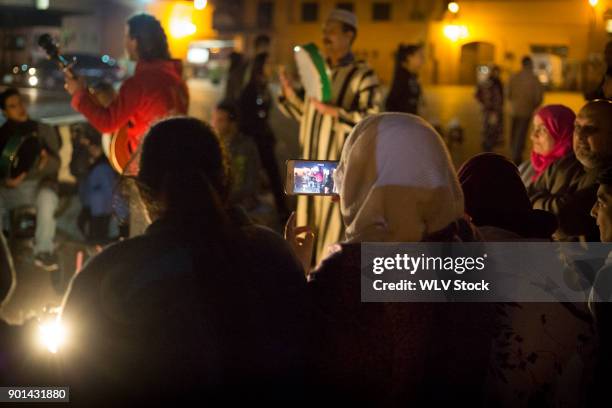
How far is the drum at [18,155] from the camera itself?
6.74m

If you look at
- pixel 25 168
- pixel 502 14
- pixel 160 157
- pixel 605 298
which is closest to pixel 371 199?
pixel 160 157

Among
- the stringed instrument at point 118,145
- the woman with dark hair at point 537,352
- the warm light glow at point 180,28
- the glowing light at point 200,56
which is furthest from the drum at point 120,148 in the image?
the glowing light at point 200,56

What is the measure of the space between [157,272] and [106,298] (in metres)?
0.14

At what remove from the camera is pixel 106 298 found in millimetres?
2211

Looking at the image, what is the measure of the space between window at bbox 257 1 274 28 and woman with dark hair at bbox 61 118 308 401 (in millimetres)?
58423

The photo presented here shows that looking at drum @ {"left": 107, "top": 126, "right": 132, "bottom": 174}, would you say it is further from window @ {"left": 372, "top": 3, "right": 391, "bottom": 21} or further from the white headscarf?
window @ {"left": 372, "top": 3, "right": 391, "bottom": 21}

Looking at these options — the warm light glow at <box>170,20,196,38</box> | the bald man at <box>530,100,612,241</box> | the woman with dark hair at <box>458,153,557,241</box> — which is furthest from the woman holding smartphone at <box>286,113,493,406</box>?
the warm light glow at <box>170,20,196,38</box>

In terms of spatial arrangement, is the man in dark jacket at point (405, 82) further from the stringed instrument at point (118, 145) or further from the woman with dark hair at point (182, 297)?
the woman with dark hair at point (182, 297)

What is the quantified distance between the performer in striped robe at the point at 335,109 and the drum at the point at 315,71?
51mm

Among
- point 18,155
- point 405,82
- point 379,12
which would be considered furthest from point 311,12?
point 18,155

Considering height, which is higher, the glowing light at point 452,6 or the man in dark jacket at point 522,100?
the glowing light at point 452,6

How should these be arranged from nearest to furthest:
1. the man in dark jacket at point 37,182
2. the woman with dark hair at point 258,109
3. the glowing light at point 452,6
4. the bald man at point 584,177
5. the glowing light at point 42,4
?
the bald man at point 584,177, the man in dark jacket at point 37,182, the glowing light at point 42,4, the woman with dark hair at point 258,109, the glowing light at point 452,6

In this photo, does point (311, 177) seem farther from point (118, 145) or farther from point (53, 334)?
point (118, 145)

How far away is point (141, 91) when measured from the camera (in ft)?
15.5
